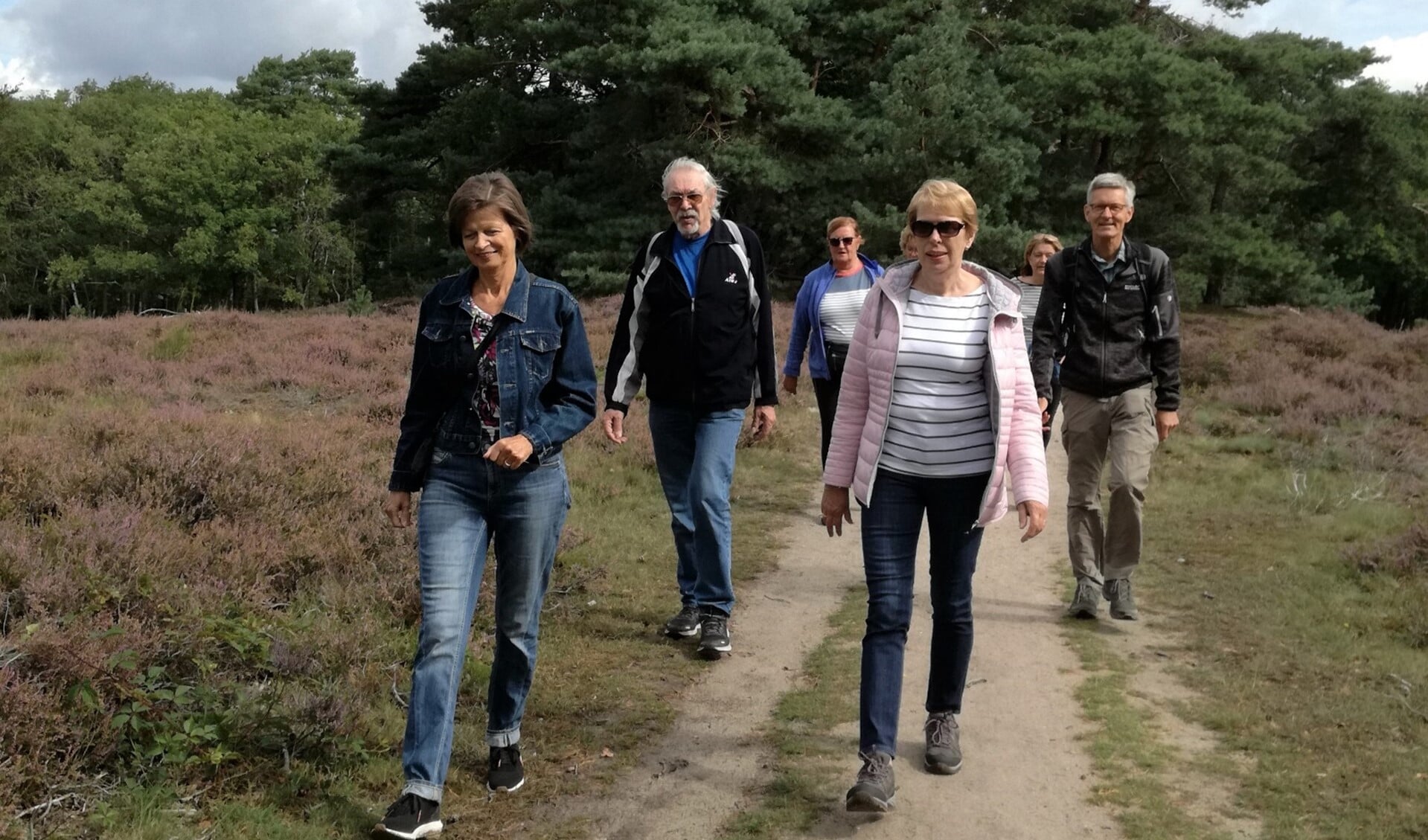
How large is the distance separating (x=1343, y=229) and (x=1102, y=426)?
108 feet

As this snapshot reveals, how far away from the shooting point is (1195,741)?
4.37 meters

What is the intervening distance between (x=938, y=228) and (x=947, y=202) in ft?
0.29

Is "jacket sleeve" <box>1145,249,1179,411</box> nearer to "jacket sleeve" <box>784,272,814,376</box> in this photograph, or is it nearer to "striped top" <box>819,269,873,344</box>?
"striped top" <box>819,269,873,344</box>

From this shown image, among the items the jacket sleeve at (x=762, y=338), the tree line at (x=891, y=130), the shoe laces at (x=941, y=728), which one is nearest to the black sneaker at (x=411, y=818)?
the shoe laces at (x=941, y=728)

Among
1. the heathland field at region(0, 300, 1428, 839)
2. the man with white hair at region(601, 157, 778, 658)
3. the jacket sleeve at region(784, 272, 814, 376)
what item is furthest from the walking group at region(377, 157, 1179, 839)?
the jacket sleeve at region(784, 272, 814, 376)

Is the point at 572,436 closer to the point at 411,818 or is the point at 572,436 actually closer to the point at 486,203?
the point at 486,203

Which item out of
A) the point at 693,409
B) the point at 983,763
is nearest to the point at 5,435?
the point at 693,409

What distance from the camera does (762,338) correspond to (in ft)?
17.2

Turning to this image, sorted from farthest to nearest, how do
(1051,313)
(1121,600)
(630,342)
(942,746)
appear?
1. (1121,600)
2. (1051,313)
3. (630,342)
4. (942,746)

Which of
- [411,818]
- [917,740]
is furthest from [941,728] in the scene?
[411,818]

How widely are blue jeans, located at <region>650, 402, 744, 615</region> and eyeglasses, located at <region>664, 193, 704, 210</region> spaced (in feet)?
3.01

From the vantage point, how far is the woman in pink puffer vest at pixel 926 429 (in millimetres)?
3592

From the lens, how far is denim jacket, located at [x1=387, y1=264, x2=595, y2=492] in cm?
343

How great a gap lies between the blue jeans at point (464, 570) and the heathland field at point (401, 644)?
0.41m
